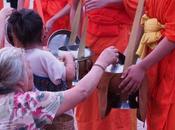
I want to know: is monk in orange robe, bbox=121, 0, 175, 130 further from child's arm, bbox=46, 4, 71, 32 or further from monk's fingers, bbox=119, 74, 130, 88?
child's arm, bbox=46, 4, 71, 32

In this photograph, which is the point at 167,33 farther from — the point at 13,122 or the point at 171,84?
the point at 13,122

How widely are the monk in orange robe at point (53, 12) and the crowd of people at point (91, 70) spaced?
77mm

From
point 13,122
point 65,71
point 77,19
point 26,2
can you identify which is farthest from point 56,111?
point 26,2

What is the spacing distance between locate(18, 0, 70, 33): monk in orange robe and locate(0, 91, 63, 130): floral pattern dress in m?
1.90

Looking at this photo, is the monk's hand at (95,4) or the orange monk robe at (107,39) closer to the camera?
the monk's hand at (95,4)

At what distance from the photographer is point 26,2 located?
14.7ft

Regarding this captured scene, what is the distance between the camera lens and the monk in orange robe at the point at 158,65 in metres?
2.82

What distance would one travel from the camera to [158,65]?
298cm

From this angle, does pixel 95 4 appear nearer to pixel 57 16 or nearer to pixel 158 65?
pixel 158 65

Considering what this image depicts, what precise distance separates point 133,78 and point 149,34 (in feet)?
0.88

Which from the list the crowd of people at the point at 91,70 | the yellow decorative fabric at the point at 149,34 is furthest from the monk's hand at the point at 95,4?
the yellow decorative fabric at the point at 149,34

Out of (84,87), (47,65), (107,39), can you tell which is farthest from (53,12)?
(84,87)

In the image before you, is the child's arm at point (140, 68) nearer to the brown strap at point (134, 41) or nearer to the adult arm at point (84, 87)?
the brown strap at point (134, 41)

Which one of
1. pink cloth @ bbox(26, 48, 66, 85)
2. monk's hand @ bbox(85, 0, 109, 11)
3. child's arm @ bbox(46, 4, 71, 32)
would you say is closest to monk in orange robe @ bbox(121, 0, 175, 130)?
pink cloth @ bbox(26, 48, 66, 85)
